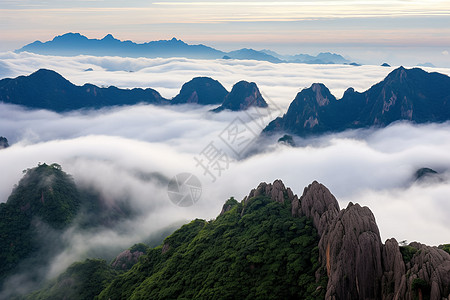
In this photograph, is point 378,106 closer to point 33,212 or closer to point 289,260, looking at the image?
point 289,260

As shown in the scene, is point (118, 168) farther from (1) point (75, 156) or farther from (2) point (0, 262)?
(2) point (0, 262)

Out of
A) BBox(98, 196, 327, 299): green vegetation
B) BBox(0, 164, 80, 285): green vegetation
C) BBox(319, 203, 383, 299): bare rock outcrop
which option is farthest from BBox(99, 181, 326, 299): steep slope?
BBox(0, 164, 80, 285): green vegetation

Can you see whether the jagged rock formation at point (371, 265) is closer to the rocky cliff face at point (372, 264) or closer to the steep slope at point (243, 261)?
the rocky cliff face at point (372, 264)

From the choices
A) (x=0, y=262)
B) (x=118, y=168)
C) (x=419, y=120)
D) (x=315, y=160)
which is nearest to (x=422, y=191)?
(x=315, y=160)

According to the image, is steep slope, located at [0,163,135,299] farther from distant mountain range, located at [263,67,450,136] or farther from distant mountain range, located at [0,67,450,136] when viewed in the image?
distant mountain range, located at [263,67,450,136]

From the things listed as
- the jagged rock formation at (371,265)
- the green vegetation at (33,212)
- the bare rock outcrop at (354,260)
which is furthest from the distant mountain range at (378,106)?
the bare rock outcrop at (354,260)
